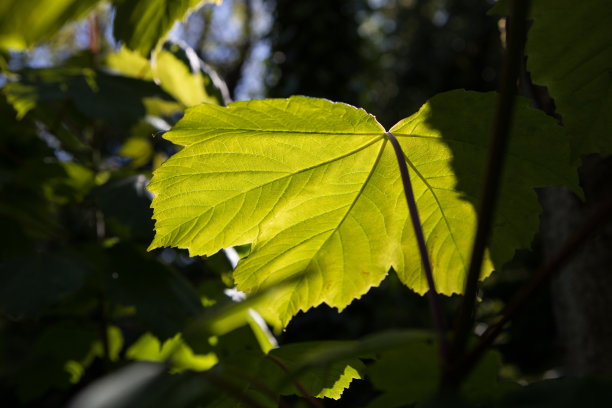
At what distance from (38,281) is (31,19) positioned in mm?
917

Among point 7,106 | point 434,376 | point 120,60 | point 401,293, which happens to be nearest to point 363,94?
point 401,293

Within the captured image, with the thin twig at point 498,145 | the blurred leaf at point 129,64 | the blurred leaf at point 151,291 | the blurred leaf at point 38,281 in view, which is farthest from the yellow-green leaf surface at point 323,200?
the blurred leaf at point 129,64

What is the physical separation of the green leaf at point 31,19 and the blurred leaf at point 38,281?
0.85 meters

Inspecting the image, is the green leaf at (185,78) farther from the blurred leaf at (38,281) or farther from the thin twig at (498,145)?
the thin twig at (498,145)

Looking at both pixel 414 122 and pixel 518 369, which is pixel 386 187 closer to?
pixel 414 122

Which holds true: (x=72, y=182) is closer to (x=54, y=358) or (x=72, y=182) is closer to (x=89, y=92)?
(x=89, y=92)

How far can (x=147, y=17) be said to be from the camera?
68 cm

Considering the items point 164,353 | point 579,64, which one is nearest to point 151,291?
point 164,353

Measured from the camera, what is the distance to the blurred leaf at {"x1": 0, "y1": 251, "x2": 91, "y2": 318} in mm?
1159

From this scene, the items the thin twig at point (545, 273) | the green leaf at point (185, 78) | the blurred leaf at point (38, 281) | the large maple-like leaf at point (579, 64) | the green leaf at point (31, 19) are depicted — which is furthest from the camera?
the green leaf at point (185, 78)

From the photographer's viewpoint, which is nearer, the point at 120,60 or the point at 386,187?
the point at 386,187

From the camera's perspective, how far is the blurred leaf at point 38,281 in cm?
116

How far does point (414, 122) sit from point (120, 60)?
5.51 ft

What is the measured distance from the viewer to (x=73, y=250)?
1.39 m
